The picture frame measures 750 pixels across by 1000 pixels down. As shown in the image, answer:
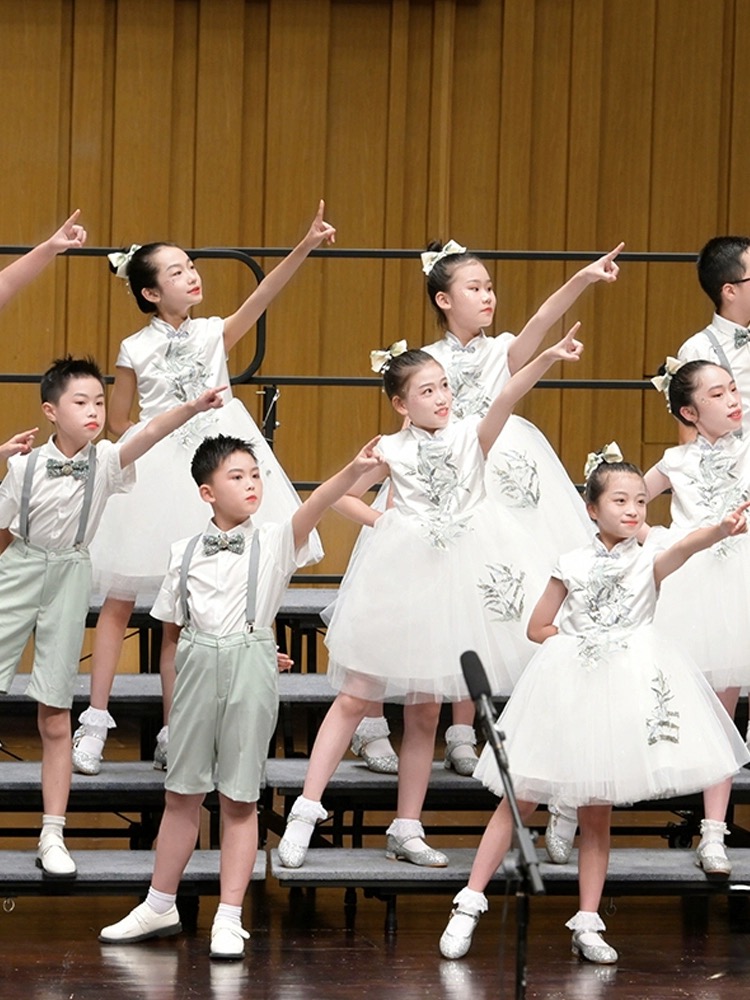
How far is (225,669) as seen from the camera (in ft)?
14.4

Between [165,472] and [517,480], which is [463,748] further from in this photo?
[165,472]

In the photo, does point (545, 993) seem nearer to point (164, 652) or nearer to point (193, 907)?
point (193, 907)

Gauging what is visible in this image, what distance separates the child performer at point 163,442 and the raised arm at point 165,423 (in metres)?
0.38

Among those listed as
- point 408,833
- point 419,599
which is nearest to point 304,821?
point 408,833

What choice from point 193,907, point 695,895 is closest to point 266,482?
point 193,907

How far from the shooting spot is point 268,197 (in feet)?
26.0

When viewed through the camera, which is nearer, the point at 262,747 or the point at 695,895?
the point at 262,747

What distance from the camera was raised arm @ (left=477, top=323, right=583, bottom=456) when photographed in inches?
173

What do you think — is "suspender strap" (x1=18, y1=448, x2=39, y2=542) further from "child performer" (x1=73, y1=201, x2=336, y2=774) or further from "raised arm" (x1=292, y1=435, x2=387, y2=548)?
"raised arm" (x1=292, y1=435, x2=387, y2=548)

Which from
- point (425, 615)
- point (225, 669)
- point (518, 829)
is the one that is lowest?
point (518, 829)

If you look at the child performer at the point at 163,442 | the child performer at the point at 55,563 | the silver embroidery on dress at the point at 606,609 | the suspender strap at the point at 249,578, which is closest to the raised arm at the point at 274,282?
the child performer at the point at 163,442

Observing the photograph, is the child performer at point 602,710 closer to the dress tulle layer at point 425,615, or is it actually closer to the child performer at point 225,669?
the dress tulle layer at point 425,615

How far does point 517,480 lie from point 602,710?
93 centimetres

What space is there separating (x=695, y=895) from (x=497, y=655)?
2.91ft
